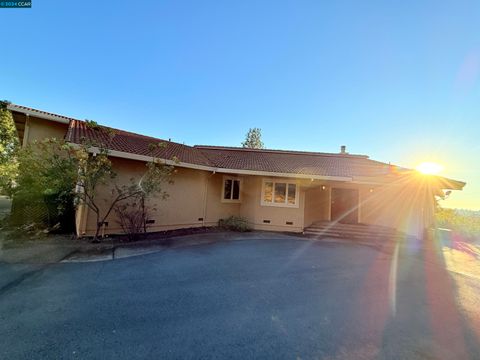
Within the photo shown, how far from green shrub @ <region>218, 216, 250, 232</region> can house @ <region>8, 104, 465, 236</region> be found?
479 millimetres

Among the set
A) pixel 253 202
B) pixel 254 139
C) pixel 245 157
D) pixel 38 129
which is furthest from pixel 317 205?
pixel 254 139

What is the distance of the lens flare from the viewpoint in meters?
11.7

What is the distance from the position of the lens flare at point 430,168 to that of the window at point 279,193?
6796mm

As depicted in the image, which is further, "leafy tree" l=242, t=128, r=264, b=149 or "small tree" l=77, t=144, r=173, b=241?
"leafy tree" l=242, t=128, r=264, b=149

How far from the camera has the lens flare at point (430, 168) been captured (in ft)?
38.3

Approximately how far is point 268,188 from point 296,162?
3013 mm

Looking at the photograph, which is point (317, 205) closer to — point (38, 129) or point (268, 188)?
point (268, 188)

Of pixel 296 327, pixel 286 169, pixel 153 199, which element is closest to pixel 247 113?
pixel 286 169

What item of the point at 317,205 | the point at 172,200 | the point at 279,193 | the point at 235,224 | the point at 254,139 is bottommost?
the point at 235,224

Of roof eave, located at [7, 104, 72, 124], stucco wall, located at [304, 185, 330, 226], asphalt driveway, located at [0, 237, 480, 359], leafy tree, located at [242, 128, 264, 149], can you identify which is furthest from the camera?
leafy tree, located at [242, 128, 264, 149]

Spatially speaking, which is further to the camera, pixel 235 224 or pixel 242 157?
pixel 242 157

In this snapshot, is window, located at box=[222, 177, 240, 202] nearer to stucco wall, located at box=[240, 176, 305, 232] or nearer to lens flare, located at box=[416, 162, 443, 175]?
stucco wall, located at box=[240, 176, 305, 232]

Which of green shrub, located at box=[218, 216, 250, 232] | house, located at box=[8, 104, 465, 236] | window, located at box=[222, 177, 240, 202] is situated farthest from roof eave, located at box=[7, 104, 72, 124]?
green shrub, located at box=[218, 216, 250, 232]

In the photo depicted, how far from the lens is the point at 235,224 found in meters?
11.1
